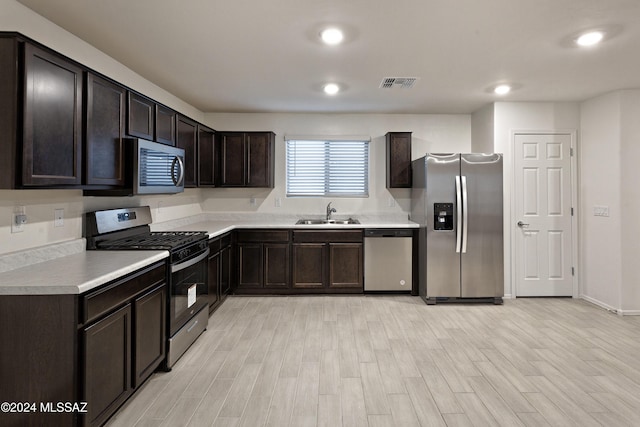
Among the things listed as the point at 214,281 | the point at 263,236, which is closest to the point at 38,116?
the point at 214,281

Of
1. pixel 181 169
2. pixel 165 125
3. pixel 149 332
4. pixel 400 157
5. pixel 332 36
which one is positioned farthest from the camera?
pixel 400 157

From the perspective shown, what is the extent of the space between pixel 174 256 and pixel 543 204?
447 centimetres

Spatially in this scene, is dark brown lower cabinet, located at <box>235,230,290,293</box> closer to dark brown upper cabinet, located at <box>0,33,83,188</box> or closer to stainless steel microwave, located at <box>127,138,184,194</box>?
stainless steel microwave, located at <box>127,138,184,194</box>

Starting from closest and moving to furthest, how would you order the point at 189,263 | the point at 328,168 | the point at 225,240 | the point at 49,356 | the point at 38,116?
the point at 49,356 → the point at 38,116 → the point at 189,263 → the point at 225,240 → the point at 328,168

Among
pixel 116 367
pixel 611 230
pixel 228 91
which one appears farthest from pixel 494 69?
pixel 116 367

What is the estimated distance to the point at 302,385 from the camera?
8.36 ft

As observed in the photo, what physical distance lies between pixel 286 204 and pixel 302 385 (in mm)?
3202

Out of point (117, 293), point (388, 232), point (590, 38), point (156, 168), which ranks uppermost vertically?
point (590, 38)

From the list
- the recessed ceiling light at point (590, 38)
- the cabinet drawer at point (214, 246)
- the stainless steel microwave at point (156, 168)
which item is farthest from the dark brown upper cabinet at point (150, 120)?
the recessed ceiling light at point (590, 38)

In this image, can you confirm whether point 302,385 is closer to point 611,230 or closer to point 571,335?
point 571,335

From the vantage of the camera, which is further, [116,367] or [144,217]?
[144,217]

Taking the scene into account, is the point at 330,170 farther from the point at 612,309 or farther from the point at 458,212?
the point at 612,309

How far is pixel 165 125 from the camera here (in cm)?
344

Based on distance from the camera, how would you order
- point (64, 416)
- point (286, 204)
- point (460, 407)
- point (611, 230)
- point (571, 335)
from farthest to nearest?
point (286, 204)
point (611, 230)
point (571, 335)
point (460, 407)
point (64, 416)
